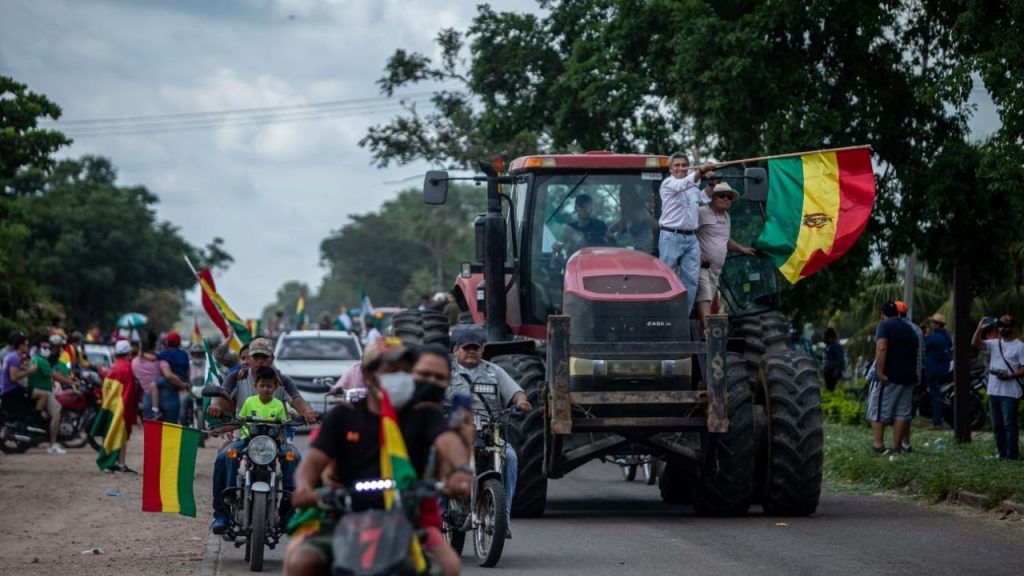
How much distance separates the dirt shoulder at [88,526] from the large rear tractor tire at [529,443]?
2.92 metres

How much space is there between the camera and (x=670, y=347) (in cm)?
1519

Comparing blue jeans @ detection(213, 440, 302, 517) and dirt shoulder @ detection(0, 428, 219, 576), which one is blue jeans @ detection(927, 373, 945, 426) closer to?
dirt shoulder @ detection(0, 428, 219, 576)

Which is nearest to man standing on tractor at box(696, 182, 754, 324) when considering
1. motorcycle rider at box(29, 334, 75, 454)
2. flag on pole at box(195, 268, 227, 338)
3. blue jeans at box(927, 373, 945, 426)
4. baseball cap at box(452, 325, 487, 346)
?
baseball cap at box(452, 325, 487, 346)

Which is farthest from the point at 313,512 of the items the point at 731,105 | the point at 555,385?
the point at 731,105

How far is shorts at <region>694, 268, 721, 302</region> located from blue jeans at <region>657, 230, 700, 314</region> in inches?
4.0

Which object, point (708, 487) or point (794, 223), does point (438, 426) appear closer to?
point (708, 487)

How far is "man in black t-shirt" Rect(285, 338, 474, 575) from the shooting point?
7.19m

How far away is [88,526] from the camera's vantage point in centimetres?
1596

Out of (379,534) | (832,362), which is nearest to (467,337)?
(379,534)

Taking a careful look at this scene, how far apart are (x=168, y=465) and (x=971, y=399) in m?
16.4

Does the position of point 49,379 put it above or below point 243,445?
above

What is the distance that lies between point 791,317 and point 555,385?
16.5 m

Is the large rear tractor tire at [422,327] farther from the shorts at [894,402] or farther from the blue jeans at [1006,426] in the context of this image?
the blue jeans at [1006,426]

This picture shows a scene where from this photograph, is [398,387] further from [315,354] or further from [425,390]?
[315,354]
